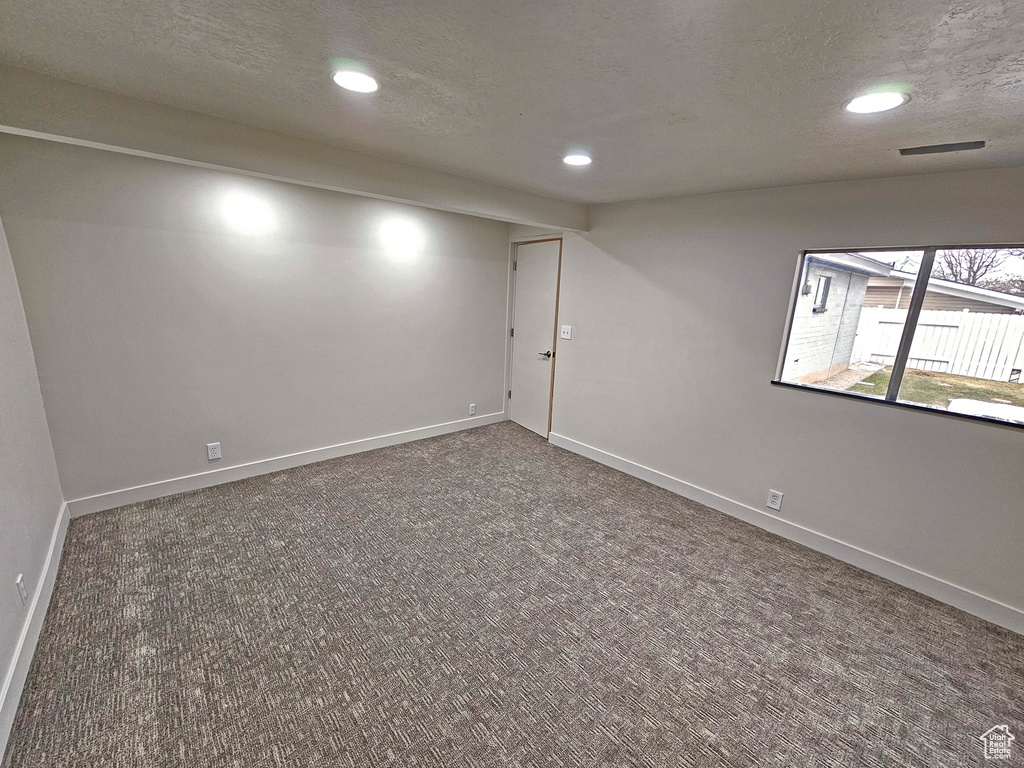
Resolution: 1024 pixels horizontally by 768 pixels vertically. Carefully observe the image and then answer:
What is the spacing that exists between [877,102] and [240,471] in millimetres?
4233

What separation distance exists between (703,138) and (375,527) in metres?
2.88

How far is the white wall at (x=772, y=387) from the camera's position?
2176mm

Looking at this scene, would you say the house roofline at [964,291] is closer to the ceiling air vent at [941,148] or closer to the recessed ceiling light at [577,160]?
the ceiling air vent at [941,148]

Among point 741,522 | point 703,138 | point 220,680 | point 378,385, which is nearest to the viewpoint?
point 220,680

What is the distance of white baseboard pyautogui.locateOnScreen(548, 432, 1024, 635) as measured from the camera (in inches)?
87.0

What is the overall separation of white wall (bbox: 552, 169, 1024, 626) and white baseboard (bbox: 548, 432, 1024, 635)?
0.04m

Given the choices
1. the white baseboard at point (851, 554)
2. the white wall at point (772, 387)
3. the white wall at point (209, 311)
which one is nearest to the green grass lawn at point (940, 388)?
the white wall at point (772, 387)

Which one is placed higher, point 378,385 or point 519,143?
point 519,143

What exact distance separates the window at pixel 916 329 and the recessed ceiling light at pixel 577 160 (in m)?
1.56

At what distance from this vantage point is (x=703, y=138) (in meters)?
1.89

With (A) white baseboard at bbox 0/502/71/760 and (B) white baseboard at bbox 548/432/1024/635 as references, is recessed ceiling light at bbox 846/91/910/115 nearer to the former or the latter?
Answer: (B) white baseboard at bbox 548/432/1024/635

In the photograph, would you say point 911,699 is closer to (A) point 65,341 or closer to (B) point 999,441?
(B) point 999,441

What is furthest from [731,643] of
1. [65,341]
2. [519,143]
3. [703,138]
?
[65,341]

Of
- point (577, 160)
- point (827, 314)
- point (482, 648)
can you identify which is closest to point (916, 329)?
point (827, 314)
